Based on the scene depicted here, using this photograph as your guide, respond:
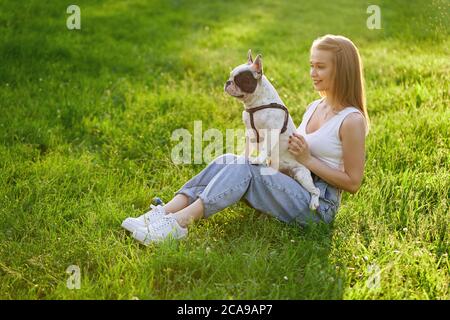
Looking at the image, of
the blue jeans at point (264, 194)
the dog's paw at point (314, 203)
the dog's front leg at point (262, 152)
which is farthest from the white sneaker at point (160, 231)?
the dog's paw at point (314, 203)

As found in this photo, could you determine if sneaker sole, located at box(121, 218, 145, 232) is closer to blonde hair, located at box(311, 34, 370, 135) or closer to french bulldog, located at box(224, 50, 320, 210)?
french bulldog, located at box(224, 50, 320, 210)

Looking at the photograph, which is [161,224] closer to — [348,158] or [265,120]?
[265,120]

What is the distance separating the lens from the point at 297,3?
11.2 m

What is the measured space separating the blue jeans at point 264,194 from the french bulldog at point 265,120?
70 mm

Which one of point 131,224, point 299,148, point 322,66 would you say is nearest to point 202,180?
point 131,224

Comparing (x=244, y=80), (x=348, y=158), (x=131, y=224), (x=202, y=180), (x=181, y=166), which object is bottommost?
(x=131, y=224)

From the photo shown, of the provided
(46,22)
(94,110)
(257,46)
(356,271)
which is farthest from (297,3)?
(356,271)

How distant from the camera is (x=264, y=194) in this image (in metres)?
3.75

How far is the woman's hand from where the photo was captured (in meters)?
3.74

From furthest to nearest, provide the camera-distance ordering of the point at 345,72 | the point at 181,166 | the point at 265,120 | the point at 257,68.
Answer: the point at 181,166 → the point at 345,72 → the point at 265,120 → the point at 257,68

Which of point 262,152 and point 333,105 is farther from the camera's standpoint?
point 333,105

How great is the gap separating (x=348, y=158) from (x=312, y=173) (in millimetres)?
305

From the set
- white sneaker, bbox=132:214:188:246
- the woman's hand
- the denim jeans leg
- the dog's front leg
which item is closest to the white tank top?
the woman's hand
